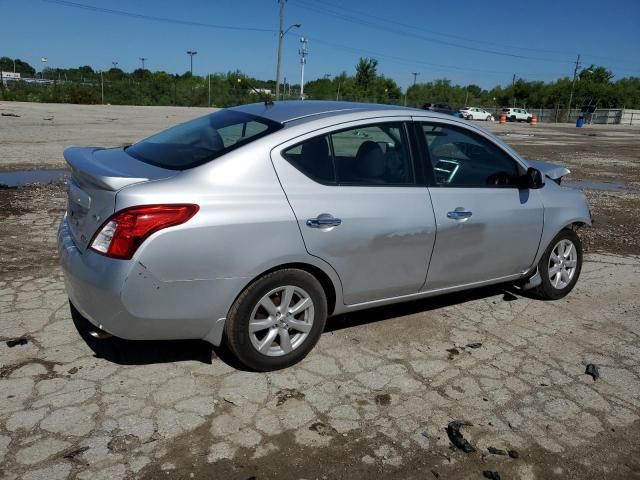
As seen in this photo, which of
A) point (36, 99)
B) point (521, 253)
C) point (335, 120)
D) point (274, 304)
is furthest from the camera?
point (36, 99)

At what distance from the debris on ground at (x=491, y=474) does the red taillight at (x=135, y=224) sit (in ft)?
6.50

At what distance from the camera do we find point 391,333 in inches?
164

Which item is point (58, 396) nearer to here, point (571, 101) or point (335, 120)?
point (335, 120)

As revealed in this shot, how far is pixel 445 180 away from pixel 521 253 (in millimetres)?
1049

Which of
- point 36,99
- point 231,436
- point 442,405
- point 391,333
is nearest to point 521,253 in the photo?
point 391,333

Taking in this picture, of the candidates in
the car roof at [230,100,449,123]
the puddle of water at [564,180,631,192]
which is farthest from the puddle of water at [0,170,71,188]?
the puddle of water at [564,180,631,192]

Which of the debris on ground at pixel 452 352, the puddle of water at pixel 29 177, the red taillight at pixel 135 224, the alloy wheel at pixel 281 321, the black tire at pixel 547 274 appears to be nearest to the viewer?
the red taillight at pixel 135 224

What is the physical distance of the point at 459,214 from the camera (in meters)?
3.92

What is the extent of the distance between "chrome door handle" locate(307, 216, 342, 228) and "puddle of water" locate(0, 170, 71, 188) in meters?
7.11

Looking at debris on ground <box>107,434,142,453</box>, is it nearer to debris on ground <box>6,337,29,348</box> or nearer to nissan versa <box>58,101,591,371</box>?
nissan versa <box>58,101,591,371</box>

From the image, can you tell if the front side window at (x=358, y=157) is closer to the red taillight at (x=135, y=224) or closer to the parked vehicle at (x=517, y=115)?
the red taillight at (x=135, y=224)

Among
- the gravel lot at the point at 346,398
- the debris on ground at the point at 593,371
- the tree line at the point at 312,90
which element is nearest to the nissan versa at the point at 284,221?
the gravel lot at the point at 346,398

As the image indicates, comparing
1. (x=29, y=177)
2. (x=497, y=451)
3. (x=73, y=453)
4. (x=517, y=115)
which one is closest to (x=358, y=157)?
(x=497, y=451)

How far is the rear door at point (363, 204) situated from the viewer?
10.9 feet
